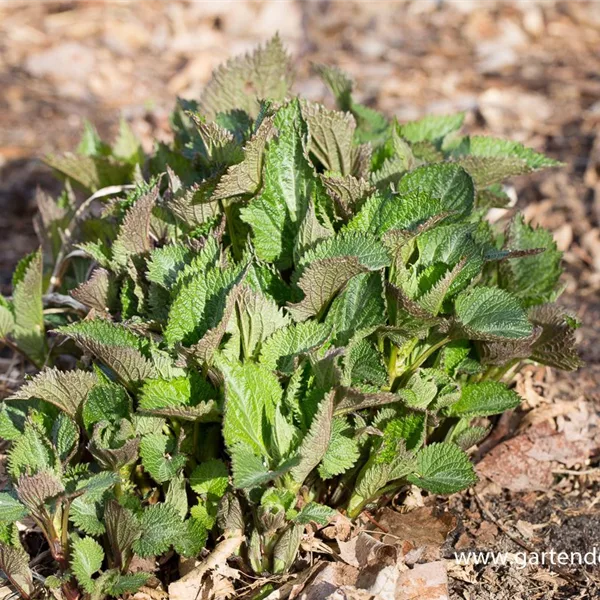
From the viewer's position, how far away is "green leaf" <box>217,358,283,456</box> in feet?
5.71

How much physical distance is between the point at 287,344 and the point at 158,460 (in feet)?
1.34

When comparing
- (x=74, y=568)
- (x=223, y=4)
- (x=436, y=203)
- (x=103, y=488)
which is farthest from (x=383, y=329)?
(x=223, y=4)

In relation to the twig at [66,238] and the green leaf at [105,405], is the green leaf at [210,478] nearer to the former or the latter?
the green leaf at [105,405]

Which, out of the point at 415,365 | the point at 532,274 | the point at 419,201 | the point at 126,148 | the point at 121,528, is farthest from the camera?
the point at 126,148

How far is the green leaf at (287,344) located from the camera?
184 cm

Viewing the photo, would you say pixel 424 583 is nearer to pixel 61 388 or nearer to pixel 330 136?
pixel 61 388

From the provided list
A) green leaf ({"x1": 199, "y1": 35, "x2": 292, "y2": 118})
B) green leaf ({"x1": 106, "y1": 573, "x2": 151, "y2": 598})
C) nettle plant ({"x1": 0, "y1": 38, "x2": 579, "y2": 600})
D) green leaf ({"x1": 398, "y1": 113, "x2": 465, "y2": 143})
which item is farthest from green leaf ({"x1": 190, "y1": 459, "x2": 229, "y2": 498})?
green leaf ({"x1": 398, "y1": 113, "x2": 465, "y2": 143})

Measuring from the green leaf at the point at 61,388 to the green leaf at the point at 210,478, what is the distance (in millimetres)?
335

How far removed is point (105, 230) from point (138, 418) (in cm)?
76

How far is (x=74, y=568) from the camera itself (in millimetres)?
1805

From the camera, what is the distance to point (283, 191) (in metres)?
2.01

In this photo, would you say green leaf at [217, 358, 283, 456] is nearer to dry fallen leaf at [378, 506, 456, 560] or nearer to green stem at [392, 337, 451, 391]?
green stem at [392, 337, 451, 391]

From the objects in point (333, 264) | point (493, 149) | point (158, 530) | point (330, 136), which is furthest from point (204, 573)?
point (493, 149)

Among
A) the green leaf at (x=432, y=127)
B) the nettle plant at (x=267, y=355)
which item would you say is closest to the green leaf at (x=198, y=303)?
the nettle plant at (x=267, y=355)
